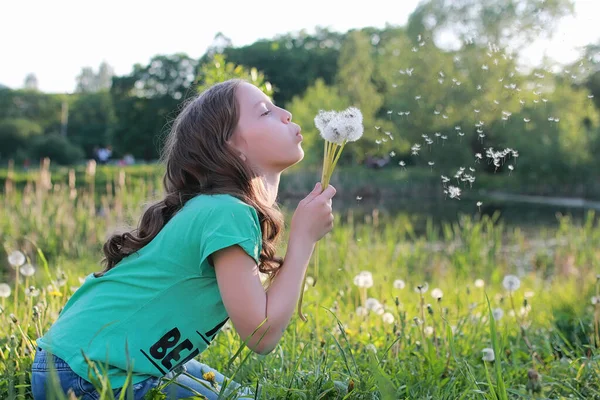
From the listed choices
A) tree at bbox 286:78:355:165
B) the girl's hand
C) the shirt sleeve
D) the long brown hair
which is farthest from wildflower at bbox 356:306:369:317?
tree at bbox 286:78:355:165

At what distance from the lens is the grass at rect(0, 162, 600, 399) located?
1735 mm

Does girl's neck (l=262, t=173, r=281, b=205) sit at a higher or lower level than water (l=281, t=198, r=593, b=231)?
higher

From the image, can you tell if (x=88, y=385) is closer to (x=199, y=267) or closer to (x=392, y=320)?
(x=199, y=267)

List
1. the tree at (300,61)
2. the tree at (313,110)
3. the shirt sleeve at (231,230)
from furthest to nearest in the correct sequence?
the tree at (300,61), the tree at (313,110), the shirt sleeve at (231,230)

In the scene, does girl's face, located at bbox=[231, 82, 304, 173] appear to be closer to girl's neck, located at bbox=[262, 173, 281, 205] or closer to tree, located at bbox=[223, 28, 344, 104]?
girl's neck, located at bbox=[262, 173, 281, 205]

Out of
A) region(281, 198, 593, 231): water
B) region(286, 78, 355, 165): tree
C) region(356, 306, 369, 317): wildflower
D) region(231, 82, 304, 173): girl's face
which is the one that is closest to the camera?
region(231, 82, 304, 173): girl's face

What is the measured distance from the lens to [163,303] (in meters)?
1.47

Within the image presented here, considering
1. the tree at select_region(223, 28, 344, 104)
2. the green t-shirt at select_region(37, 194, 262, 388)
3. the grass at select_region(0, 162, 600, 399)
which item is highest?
the tree at select_region(223, 28, 344, 104)

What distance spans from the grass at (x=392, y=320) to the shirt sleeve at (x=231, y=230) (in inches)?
10.0

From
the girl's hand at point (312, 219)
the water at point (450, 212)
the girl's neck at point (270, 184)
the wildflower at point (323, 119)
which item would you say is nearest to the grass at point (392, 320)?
the girl's hand at point (312, 219)

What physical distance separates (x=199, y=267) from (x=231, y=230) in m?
0.13

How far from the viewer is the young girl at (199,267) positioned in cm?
142

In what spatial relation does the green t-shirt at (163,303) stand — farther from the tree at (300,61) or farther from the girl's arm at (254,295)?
the tree at (300,61)

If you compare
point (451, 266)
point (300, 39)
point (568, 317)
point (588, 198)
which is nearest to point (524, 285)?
point (451, 266)
